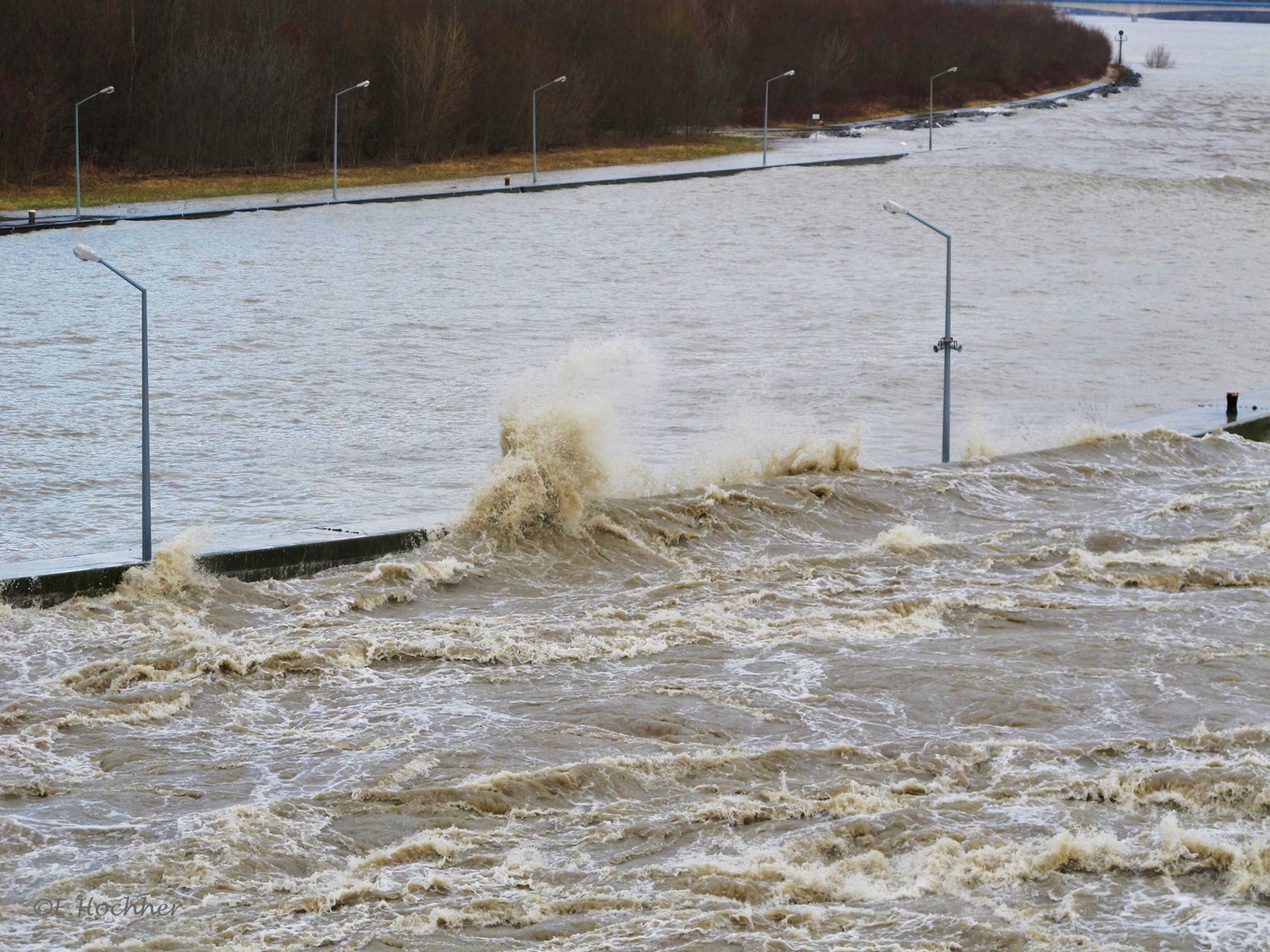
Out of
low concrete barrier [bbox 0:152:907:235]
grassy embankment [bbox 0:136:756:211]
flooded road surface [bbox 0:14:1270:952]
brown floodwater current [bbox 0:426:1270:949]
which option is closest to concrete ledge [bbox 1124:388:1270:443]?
flooded road surface [bbox 0:14:1270:952]

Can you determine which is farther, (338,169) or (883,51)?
(883,51)

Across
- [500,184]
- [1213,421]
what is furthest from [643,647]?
[500,184]

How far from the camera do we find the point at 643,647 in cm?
1792

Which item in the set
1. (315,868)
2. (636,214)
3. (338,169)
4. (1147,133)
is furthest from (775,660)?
(1147,133)

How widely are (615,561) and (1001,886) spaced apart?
30.6 ft

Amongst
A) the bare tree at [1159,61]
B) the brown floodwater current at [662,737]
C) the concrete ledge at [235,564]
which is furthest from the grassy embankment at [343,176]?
the bare tree at [1159,61]

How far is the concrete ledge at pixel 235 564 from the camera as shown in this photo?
60.2ft

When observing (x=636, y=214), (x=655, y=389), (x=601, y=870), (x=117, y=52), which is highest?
(x=117, y=52)

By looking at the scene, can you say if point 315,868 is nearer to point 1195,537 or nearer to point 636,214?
point 1195,537

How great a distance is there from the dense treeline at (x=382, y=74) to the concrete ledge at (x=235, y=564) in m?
40.8

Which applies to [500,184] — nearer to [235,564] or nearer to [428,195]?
[428,195]

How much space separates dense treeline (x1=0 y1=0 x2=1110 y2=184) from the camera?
202 feet

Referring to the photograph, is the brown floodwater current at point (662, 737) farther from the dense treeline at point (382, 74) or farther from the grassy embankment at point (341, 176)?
the dense treeline at point (382, 74)

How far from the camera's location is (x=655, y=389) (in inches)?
1262
